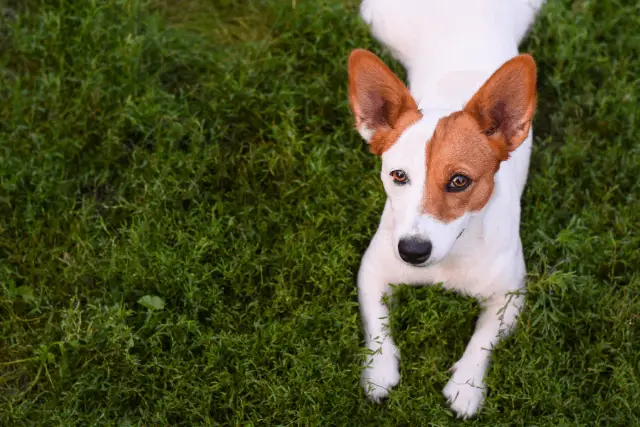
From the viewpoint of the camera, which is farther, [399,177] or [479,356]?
[479,356]

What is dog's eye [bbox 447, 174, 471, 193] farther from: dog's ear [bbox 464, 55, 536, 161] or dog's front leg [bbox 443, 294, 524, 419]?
dog's front leg [bbox 443, 294, 524, 419]

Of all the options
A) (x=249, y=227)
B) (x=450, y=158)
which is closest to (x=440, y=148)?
(x=450, y=158)

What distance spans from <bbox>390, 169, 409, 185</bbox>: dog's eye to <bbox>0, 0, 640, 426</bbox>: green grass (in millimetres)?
895

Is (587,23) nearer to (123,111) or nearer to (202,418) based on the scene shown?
(123,111)

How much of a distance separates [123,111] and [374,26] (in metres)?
1.58

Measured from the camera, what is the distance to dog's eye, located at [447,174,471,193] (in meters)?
3.01

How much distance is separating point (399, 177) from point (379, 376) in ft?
3.47

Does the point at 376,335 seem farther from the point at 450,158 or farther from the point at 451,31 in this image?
the point at 451,31

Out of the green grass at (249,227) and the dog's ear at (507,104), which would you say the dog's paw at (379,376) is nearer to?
the green grass at (249,227)

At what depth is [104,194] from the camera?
14.2ft

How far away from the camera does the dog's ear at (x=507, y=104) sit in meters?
3.00

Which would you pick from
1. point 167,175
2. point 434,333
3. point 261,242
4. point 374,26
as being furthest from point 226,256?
point 374,26

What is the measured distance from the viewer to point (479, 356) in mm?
3621

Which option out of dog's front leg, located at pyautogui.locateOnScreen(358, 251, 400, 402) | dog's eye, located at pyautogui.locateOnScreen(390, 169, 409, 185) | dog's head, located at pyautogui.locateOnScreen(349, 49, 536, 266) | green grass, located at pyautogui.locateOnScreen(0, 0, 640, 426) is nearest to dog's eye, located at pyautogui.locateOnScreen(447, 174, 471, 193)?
dog's head, located at pyautogui.locateOnScreen(349, 49, 536, 266)
